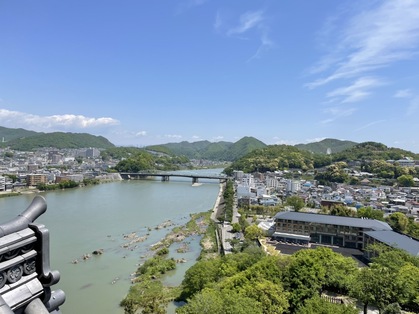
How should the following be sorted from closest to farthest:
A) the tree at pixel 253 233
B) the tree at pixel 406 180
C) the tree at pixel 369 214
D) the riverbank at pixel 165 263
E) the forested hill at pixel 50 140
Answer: the riverbank at pixel 165 263, the tree at pixel 253 233, the tree at pixel 369 214, the tree at pixel 406 180, the forested hill at pixel 50 140

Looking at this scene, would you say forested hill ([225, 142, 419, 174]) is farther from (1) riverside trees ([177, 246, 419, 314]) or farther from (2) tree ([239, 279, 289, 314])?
(2) tree ([239, 279, 289, 314])

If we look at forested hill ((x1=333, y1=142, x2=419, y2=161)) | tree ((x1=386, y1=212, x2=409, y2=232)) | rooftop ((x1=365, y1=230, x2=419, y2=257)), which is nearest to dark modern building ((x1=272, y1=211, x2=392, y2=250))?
rooftop ((x1=365, y1=230, x2=419, y2=257))

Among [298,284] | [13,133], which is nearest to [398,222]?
[298,284]

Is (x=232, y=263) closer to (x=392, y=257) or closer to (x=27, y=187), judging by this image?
(x=392, y=257)

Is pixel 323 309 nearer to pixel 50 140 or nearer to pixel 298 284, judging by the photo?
pixel 298 284

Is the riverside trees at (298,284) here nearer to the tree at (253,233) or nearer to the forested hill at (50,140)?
the tree at (253,233)

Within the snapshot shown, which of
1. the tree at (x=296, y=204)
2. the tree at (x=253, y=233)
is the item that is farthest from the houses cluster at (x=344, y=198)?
the tree at (x=253, y=233)
